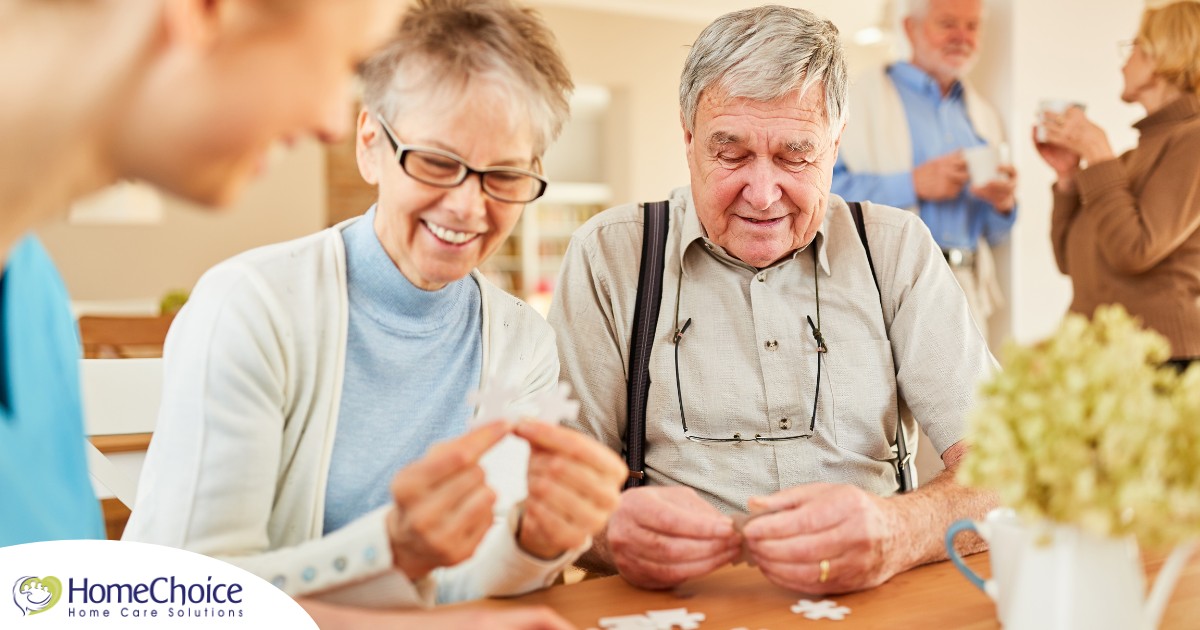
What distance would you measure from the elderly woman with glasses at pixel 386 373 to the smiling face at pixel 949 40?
3.54 ft

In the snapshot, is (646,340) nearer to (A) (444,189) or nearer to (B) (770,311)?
(B) (770,311)

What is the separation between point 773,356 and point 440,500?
0.66 m

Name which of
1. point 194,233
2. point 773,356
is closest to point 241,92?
point 194,233

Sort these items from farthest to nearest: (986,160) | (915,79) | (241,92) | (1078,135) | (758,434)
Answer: (915,79), (986,160), (1078,135), (758,434), (241,92)

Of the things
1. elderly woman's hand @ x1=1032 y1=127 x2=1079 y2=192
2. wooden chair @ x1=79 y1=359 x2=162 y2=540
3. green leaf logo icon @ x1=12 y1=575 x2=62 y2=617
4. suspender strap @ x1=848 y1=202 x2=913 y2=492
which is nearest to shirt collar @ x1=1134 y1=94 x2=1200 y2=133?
elderly woman's hand @ x1=1032 y1=127 x2=1079 y2=192

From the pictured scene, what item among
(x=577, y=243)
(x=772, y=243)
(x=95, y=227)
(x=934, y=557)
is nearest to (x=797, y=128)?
(x=772, y=243)

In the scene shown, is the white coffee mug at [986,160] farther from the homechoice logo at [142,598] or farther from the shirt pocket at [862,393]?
the homechoice logo at [142,598]

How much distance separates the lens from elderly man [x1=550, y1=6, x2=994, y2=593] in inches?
53.3

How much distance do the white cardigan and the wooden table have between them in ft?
0.52

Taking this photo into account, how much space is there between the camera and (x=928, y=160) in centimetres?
184

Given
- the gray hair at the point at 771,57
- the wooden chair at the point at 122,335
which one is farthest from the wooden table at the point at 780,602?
the gray hair at the point at 771,57

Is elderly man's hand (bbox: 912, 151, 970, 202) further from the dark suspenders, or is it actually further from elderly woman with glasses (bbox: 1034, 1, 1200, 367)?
the dark suspenders

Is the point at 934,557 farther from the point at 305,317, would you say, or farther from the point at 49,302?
the point at 49,302

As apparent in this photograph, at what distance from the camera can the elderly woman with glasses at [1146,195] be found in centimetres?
148
